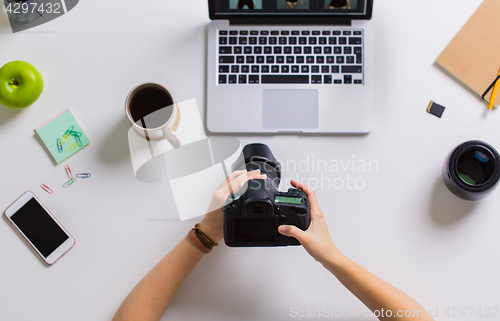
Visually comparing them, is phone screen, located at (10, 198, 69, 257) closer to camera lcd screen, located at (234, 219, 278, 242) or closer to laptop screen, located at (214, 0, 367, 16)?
camera lcd screen, located at (234, 219, 278, 242)

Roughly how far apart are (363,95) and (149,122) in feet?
1.74

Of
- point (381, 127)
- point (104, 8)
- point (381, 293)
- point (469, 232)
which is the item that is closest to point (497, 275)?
point (469, 232)

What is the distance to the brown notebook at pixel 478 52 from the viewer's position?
92cm

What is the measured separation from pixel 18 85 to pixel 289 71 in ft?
2.22

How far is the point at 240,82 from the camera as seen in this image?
0.92 meters

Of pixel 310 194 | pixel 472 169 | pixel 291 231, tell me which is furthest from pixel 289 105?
pixel 472 169

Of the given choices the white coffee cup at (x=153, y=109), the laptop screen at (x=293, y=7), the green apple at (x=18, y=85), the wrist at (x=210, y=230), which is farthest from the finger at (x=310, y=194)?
the green apple at (x=18, y=85)

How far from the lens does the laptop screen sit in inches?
35.2

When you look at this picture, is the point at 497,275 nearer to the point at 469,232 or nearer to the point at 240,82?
the point at 469,232

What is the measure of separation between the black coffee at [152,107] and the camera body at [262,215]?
27 centimetres

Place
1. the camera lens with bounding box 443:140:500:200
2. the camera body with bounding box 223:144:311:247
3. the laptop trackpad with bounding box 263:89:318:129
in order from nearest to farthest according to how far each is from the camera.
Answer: the camera body with bounding box 223:144:311:247, the camera lens with bounding box 443:140:500:200, the laptop trackpad with bounding box 263:89:318:129

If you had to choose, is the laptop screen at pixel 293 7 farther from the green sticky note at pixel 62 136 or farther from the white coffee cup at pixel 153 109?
the green sticky note at pixel 62 136

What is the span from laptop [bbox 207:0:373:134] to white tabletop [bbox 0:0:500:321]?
0.14 feet

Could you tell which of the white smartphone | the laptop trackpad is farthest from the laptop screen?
the white smartphone
